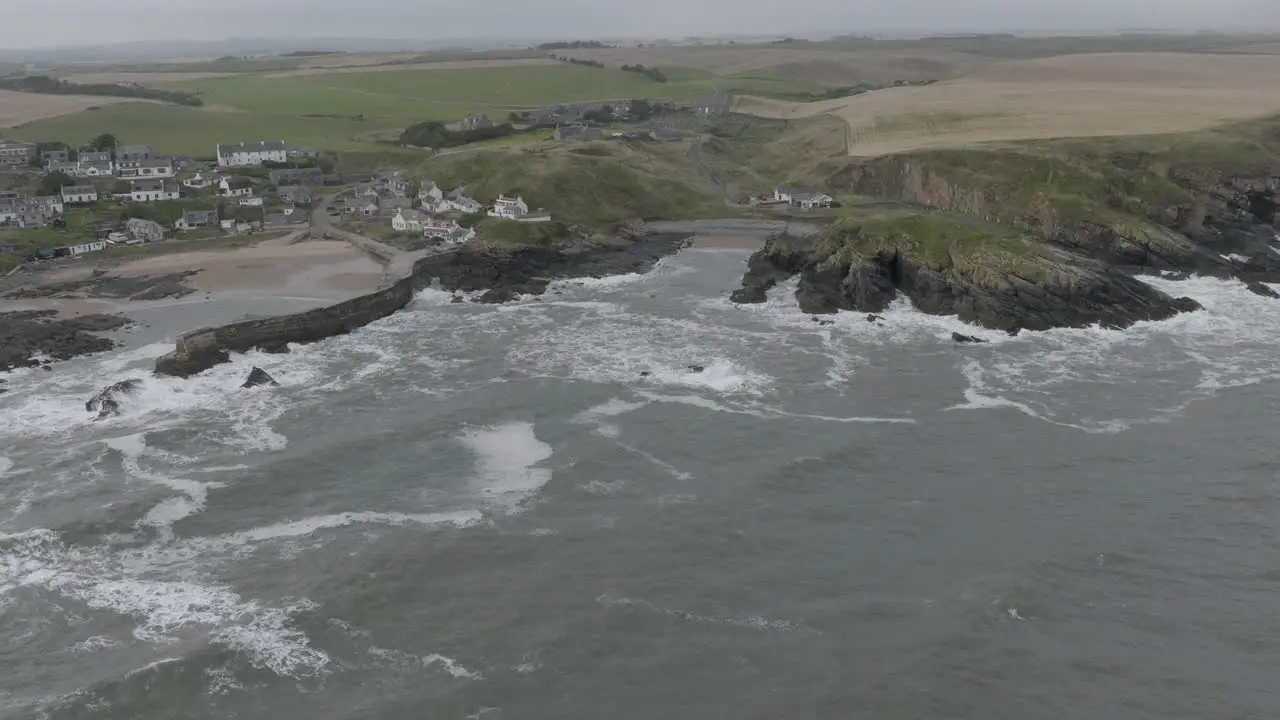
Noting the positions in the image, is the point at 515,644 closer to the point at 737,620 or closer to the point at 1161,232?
the point at 737,620

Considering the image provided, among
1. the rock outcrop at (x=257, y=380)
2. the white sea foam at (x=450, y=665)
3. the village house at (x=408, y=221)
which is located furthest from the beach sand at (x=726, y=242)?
the white sea foam at (x=450, y=665)

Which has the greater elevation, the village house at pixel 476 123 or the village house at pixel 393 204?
the village house at pixel 476 123

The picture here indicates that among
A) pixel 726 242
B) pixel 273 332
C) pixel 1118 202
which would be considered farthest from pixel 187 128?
pixel 1118 202

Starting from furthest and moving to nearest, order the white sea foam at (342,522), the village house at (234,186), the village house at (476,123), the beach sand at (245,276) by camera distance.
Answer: the village house at (476,123), the village house at (234,186), the beach sand at (245,276), the white sea foam at (342,522)

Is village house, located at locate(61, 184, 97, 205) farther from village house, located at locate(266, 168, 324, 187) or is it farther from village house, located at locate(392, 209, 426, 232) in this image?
village house, located at locate(392, 209, 426, 232)

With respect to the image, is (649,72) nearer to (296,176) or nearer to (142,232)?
(296,176)

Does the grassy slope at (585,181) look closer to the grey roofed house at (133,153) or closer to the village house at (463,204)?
the village house at (463,204)

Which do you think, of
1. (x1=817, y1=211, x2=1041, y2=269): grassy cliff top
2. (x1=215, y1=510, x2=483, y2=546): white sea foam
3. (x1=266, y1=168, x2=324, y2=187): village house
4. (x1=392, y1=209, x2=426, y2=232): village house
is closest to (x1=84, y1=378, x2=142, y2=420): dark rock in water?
(x1=215, y1=510, x2=483, y2=546): white sea foam
